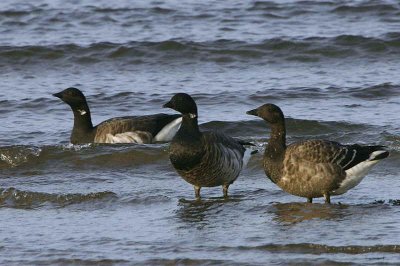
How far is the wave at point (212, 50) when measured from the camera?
2000 cm

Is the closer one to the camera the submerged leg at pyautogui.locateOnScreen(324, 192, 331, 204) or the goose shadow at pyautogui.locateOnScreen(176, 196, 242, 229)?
the goose shadow at pyautogui.locateOnScreen(176, 196, 242, 229)

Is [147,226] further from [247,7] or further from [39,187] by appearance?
[247,7]

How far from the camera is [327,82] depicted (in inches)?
708

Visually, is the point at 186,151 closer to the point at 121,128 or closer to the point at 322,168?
the point at 322,168

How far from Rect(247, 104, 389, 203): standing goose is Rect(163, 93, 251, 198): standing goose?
2.49ft

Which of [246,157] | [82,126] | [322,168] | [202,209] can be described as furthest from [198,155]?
[82,126]

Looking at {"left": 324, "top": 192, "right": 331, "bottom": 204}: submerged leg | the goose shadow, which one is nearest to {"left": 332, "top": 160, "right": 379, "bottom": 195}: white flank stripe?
{"left": 324, "top": 192, "right": 331, "bottom": 204}: submerged leg

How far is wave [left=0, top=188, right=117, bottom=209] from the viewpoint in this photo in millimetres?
11203

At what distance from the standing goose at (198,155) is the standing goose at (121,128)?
3274mm

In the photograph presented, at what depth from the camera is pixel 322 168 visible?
418 inches

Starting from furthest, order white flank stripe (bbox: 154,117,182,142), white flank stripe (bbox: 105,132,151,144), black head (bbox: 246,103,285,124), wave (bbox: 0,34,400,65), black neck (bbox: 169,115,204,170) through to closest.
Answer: wave (bbox: 0,34,400,65), white flank stripe (bbox: 154,117,182,142), white flank stripe (bbox: 105,132,151,144), black head (bbox: 246,103,285,124), black neck (bbox: 169,115,204,170)

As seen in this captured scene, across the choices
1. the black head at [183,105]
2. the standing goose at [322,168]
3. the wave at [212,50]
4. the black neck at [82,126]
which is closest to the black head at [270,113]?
the standing goose at [322,168]

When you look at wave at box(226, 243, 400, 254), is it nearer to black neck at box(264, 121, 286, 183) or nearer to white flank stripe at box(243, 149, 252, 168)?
black neck at box(264, 121, 286, 183)

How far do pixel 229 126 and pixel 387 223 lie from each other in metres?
6.03
